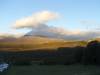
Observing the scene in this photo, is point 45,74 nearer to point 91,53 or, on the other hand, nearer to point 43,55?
point 91,53

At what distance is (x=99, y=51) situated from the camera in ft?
133

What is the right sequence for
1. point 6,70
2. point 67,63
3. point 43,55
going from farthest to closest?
point 43,55 → point 67,63 → point 6,70

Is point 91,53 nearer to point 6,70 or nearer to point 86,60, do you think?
point 86,60

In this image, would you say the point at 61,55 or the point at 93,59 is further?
the point at 61,55

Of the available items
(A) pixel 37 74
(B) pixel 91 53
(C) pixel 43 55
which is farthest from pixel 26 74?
Result: (C) pixel 43 55

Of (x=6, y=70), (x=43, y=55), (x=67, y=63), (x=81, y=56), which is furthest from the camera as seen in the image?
(x=43, y=55)

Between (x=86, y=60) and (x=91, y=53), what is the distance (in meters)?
1.89

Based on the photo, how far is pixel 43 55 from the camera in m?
52.5

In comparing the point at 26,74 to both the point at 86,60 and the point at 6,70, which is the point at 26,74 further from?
the point at 86,60

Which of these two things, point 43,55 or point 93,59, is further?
point 43,55

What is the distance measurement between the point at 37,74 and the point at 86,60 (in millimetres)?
13015

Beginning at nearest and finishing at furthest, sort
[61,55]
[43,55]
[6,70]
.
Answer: [6,70], [61,55], [43,55]

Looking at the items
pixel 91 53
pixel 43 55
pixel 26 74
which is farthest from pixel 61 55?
pixel 26 74

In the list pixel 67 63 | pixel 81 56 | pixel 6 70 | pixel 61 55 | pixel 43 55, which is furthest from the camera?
pixel 43 55
